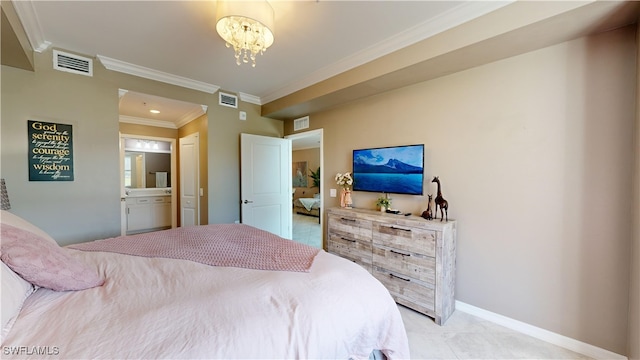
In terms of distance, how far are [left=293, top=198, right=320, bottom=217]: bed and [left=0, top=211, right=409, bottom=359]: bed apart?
18.7 ft

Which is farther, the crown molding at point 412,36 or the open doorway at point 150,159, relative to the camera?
the open doorway at point 150,159

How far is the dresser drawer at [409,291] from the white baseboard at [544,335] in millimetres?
463

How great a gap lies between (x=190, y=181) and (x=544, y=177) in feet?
15.4

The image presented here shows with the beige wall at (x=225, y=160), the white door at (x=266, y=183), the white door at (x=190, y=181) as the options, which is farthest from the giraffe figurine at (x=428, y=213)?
the white door at (x=190, y=181)

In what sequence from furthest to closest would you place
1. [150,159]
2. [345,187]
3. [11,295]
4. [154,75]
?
[150,159]
[345,187]
[154,75]
[11,295]

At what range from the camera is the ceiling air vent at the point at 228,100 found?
3.70 m

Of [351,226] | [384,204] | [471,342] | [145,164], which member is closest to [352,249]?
[351,226]

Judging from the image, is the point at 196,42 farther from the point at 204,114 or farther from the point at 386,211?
the point at 386,211

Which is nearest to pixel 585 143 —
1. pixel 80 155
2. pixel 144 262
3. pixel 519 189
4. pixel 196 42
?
pixel 519 189

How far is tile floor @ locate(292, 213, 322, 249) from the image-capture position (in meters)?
4.84

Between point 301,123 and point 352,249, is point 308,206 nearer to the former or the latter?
point 301,123

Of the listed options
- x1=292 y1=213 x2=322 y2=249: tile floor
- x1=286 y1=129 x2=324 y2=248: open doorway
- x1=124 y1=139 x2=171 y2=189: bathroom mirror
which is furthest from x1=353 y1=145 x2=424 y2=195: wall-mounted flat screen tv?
x1=124 y1=139 x2=171 y2=189: bathroom mirror

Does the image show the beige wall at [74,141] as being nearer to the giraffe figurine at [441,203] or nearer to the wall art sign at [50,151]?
the wall art sign at [50,151]

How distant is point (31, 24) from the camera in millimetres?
2062
